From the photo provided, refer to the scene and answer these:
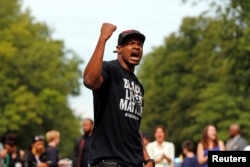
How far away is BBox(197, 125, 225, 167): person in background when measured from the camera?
1823cm

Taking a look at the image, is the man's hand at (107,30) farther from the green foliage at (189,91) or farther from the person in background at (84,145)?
the green foliage at (189,91)

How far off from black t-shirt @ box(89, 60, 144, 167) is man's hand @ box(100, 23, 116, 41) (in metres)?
0.29

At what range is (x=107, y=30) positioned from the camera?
351 inches

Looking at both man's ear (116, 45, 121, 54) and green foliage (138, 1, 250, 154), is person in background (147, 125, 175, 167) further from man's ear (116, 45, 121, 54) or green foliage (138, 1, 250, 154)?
green foliage (138, 1, 250, 154)

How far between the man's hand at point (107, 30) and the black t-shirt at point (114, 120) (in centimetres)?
29

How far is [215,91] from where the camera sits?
81.2 m

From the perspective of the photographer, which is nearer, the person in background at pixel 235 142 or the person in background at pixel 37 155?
the person in background at pixel 37 155

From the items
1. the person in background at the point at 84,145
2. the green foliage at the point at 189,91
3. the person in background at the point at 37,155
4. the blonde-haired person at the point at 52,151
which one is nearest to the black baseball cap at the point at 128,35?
the person in background at the point at 37,155

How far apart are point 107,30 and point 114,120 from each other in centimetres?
78

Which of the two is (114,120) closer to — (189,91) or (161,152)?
(161,152)

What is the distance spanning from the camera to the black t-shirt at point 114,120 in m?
9.06

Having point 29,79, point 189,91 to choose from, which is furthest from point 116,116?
point 189,91

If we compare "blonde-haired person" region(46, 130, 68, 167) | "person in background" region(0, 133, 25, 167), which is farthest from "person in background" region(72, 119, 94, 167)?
"person in background" region(0, 133, 25, 167)

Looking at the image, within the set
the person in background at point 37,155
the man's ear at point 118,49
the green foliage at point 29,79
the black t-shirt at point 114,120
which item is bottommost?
the black t-shirt at point 114,120
